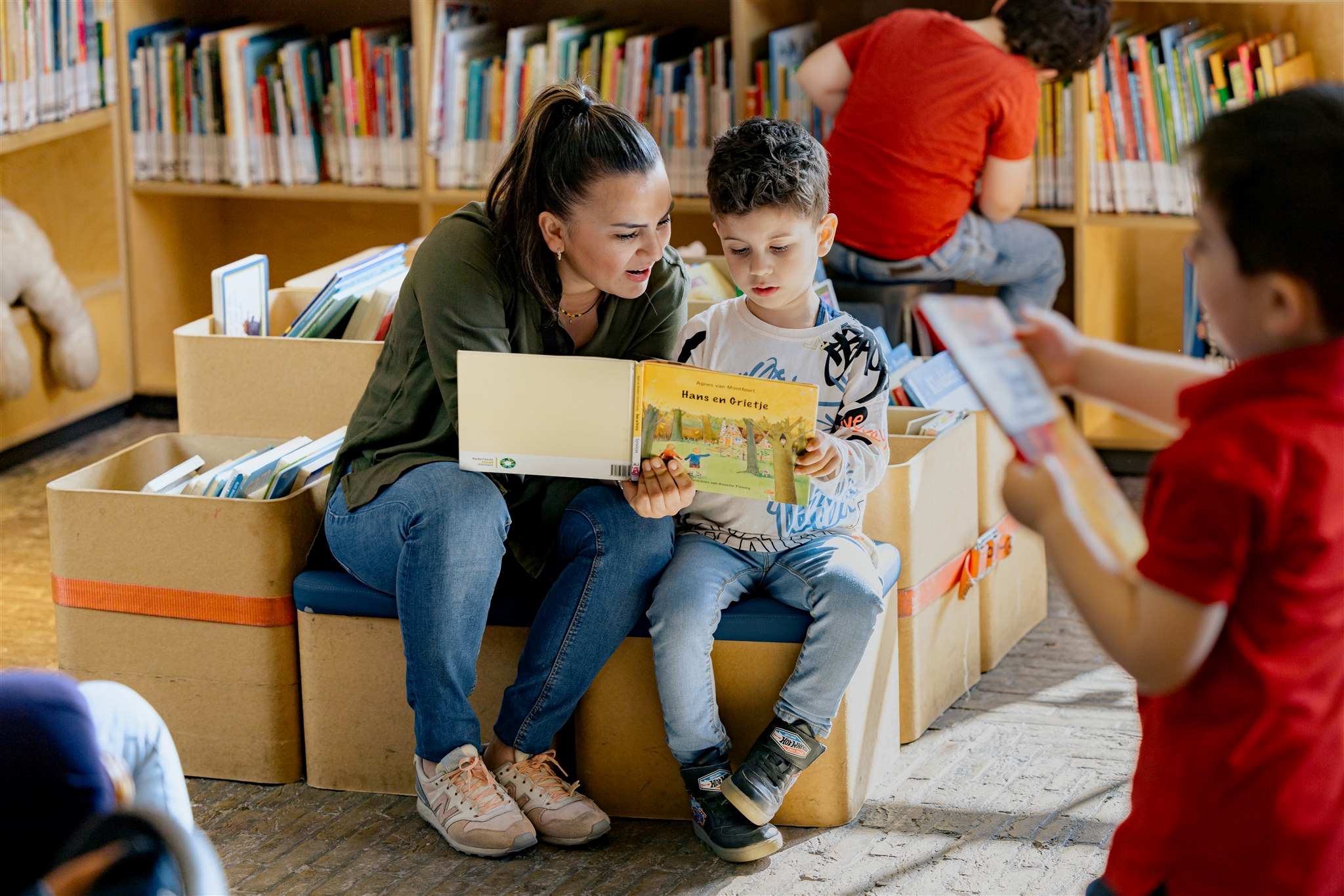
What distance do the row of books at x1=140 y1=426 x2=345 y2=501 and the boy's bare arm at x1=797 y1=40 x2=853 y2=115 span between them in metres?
1.48

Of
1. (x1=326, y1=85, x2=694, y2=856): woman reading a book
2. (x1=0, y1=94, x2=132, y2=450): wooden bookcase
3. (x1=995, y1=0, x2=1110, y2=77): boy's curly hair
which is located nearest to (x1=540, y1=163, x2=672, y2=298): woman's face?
(x1=326, y1=85, x2=694, y2=856): woman reading a book

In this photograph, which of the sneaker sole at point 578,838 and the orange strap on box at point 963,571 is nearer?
the sneaker sole at point 578,838

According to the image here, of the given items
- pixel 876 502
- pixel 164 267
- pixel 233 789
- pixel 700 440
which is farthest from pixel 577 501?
pixel 164 267

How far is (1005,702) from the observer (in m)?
2.54

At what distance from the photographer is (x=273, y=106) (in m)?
4.01

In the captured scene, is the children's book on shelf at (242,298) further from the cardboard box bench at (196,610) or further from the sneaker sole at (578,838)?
the sneaker sole at (578,838)

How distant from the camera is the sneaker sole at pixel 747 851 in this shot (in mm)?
2055

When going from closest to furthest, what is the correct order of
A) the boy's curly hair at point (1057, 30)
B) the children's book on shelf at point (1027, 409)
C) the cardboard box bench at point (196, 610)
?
the children's book on shelf at point (1027, 409) < the cardboard box bench at point (196, 610) < the boy's curly hair at point (1057, 30)

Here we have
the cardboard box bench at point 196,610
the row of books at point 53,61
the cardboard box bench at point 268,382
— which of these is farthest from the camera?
the row of books at point 53,61

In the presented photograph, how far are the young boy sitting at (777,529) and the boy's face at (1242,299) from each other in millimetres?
821

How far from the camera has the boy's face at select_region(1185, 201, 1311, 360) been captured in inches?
45.7

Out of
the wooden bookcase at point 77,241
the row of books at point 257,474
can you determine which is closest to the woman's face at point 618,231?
the row of books at point 257,474

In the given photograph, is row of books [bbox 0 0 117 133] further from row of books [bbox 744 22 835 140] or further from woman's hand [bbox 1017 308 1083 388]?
woman's hand [bbox 1017 308 1083 388]

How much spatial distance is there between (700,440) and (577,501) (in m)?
0.23
